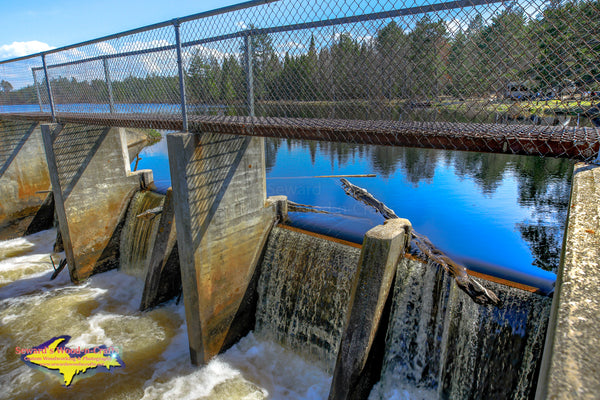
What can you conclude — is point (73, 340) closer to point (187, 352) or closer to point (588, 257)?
point (187, 352)

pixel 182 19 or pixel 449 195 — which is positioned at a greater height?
pixel 182 19

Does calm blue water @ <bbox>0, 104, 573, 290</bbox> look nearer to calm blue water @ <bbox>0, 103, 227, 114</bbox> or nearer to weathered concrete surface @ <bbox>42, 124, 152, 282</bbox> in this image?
calm blue water @ <bbox>0, 103, 227, 114</bbox>

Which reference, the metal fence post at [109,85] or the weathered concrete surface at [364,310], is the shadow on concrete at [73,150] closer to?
the metal fence post at [109,85]

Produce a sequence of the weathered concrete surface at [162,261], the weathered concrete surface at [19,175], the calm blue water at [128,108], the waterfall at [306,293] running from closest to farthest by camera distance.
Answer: the waterfall at [306,293] → the calm blue water at [128,108] → the weathered concrete surface at [162,261] → the weathered concrete surface at [19,175]

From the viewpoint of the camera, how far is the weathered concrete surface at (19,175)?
1272 centimetres

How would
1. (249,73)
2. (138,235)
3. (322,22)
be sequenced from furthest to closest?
(138,235), (249,73), (322,22)

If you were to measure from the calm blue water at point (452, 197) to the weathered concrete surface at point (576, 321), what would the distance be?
173 inches

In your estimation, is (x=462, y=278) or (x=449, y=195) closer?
(x=462, y=278)

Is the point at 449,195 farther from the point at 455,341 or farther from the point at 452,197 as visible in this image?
the point at 455,341

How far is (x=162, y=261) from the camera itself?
26.1 ft

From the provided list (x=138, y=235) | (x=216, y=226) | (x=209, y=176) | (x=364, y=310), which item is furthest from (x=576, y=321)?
(x=138, y=235)

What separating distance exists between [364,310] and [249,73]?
3710 mm

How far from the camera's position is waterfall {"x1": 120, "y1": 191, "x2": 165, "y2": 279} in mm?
9406

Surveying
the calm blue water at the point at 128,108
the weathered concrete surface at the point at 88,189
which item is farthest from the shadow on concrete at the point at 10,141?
the weathered concrete surface at the point at 88,189
